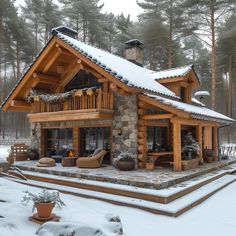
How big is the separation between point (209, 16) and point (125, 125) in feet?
41.7

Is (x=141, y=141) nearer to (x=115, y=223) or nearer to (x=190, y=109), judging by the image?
(x=190, y=109)

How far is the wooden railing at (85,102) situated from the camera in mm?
10195

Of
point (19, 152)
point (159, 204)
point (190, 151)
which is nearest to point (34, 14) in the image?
point (19, 152)

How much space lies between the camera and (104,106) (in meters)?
10.4

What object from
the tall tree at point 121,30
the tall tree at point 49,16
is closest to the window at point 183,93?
the tall tree at point 121,30

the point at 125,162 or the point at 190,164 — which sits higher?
the point at 125,162

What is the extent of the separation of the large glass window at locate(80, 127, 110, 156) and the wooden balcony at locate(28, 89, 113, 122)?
3.42ft

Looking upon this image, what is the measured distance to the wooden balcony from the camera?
10.2 meters

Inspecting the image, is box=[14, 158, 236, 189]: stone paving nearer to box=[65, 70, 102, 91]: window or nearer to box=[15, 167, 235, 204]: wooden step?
box=[15, 167, 235, 204]: wooden step

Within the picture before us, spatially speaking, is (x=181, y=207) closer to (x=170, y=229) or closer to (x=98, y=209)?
(x=170, y=229)

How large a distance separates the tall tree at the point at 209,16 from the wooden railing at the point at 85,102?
33.3 feet

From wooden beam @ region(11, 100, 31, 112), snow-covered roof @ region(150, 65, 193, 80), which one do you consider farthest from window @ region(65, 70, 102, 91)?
snow-covered roof @ region(150, 65, 193, 80)

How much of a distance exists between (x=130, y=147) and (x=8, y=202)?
19.7 ft

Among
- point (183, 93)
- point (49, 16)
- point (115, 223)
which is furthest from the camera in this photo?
point (49, 16)
